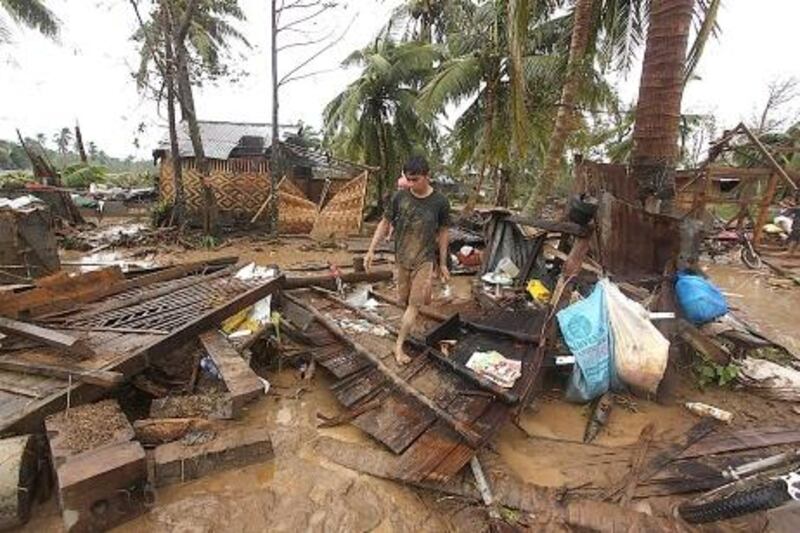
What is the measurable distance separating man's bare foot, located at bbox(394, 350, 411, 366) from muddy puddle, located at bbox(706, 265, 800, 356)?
15.8ft

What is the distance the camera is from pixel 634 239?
17.7 feet

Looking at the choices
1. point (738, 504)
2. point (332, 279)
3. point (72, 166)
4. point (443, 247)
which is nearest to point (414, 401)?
point (443, 247)

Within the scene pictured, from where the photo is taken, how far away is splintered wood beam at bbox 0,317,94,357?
3947mm

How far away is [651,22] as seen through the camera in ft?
18.7

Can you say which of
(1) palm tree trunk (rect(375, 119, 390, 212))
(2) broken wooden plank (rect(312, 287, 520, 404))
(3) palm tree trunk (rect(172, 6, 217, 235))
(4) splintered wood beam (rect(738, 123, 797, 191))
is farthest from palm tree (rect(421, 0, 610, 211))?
(2) broken wooden plank (rect(312, 287, 520, 404))

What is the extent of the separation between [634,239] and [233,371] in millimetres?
4550

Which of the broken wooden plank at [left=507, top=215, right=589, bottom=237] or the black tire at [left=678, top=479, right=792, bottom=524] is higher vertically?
the broken wooden plank at [left=507, top=215, right=589, bottom=237]

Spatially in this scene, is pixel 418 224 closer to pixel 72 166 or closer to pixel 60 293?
pixel 60 293

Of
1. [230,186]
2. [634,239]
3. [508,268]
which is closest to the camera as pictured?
[634,239]

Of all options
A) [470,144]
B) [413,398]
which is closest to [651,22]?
[413,398]

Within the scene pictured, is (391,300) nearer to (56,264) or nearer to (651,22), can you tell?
(651,22)

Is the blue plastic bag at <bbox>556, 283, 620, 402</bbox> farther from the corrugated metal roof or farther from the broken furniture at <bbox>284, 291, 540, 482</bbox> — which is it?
the corrugated metal roof

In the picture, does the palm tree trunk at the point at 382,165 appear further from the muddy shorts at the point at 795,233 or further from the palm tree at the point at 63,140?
the palm tree at the point at 63,140

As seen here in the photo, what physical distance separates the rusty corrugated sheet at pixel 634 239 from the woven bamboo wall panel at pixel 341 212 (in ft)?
30.5
